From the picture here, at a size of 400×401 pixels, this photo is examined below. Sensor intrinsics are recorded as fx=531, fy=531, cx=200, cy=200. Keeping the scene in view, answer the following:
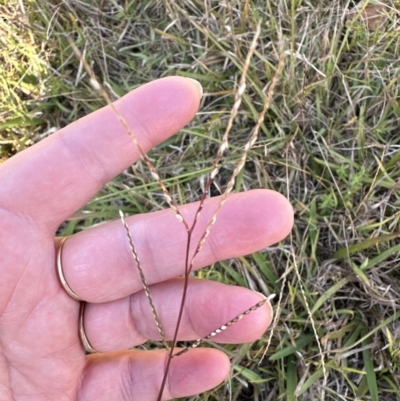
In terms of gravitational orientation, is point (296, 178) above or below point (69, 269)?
below

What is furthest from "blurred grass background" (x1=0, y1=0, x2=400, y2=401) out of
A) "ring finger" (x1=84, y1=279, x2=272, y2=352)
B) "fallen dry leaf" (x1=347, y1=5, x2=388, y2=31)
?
"ring finger" (x1=84, y1=279, x2=272, y2=352)

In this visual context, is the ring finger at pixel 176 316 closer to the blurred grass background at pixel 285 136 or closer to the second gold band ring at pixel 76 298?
the second gold band ring at pixel 76 298

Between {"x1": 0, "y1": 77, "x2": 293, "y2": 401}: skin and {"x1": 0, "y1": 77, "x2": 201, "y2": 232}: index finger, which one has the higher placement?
{"x1": 0, "y1": 77, "x2": 201, "y2": 232}: index finger

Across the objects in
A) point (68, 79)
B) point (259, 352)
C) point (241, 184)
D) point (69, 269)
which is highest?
point (68, 79)

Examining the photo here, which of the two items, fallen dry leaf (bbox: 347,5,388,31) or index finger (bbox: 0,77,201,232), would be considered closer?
index finger (bbox: 0,77,201,232)

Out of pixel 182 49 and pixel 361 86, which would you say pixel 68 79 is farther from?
pixel 361 86

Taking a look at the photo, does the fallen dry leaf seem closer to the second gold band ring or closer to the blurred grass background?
the blurred grass background

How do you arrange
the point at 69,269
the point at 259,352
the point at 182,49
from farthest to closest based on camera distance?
the point at 182,49, the point at 259,352, the point at 69,269

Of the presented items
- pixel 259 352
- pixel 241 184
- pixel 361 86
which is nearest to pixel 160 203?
pixel 241 184
